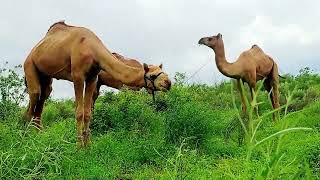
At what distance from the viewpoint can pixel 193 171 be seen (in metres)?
5.63

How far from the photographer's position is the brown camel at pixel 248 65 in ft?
39.5

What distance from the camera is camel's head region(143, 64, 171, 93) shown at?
7.51 m

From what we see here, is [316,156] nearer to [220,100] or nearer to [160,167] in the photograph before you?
[160,167]

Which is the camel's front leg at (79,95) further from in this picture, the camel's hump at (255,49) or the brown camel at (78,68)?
the camel's hump at (255,49)

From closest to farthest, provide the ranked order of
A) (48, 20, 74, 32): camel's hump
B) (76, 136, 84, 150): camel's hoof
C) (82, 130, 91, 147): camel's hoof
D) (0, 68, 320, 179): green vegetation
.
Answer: (0, 68, 320, 179): green vegetation < (76, 136, 84, 150): camel's hoof < (82, 130, 91, 147): camel's hoof < (48, 20, 74, 32): camel's hump

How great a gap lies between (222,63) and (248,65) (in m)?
0.54

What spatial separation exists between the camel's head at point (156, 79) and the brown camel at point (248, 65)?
14.1 feet

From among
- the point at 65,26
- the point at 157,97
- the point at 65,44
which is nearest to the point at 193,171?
the point at 65,44

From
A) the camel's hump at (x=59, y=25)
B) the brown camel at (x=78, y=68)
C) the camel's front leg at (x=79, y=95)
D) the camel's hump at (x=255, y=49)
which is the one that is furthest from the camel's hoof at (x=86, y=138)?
the camel's hump at (x=255, y=49)

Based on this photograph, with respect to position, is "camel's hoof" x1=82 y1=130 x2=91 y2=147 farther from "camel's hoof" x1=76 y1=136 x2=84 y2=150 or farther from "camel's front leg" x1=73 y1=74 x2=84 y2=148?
"camel's hoof" x1=76 y1=136 x2=84 y2=150

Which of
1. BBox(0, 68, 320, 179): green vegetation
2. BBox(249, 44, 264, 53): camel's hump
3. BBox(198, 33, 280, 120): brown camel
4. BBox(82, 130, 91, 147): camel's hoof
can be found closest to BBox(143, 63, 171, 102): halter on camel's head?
BBox(0, 68, 320, 179): green vegetation

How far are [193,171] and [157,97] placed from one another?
5210 millimetres

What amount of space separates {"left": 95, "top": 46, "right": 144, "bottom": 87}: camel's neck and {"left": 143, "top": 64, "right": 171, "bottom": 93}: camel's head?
0.12 m

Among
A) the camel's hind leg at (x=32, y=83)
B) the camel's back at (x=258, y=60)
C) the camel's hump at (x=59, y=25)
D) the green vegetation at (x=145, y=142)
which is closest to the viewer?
the green vegetation at (x=145, y=142)
